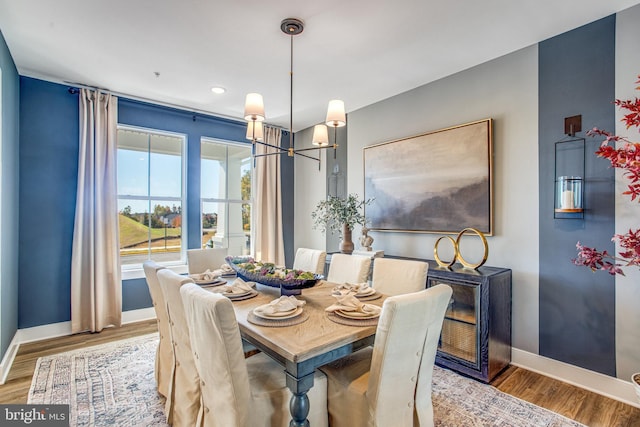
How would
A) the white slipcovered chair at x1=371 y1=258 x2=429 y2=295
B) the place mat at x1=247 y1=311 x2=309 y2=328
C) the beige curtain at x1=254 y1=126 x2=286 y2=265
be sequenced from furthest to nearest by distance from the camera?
the beige curtain at x1=254 y1=126 x2=286 y2=265 < the white slipcovered chair at x1=371 y1=258 x2=429 y2=295 < the place mat at x1=247 y1=311 x2=309 y2=328

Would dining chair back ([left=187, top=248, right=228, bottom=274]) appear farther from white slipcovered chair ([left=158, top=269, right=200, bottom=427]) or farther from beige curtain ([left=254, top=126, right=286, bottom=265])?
beige curtain ([left=254, top=126, right=286, bottom=265])

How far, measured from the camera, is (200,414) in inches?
64.0

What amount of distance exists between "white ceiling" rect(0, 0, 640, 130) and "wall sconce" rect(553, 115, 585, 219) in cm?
82

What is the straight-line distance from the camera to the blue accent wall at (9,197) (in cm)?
268

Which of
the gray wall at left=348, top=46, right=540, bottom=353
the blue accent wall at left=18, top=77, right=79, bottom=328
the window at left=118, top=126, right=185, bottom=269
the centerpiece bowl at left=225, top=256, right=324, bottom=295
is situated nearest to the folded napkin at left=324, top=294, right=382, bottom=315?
the centerpiece bowl at left=225, top=256, right=324, bottom=295

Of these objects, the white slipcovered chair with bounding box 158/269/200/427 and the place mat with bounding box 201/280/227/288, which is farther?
the place mat with bounding box 201/280/227/288

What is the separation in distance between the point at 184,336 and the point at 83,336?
258cm

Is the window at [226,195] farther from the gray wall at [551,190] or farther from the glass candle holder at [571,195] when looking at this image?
the glass candle holder at [571,195]

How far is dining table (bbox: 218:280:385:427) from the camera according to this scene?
141 centimetres

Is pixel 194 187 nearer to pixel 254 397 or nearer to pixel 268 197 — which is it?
pixel 268 197

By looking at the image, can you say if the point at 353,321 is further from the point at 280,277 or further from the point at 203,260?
the point at 203,260

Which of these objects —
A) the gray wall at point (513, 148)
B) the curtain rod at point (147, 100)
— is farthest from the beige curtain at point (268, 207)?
the gray wall at point (513, 148)

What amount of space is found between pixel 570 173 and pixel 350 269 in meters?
1.90

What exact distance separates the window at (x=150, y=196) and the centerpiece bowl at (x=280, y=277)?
7.60 feet
